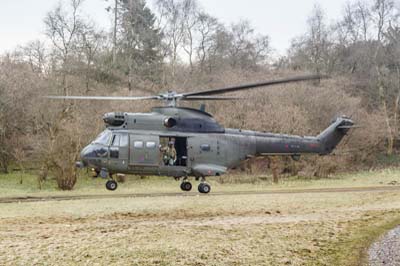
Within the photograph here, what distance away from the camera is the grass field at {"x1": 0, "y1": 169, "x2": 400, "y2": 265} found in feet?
48.8

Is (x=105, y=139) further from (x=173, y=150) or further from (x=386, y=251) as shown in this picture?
(x=386, y=251)

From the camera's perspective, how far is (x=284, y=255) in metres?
15.6

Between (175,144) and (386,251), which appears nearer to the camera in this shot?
(386,251)

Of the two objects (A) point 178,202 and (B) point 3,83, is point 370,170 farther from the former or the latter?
(B) point 3,83

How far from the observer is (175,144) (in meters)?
18.5

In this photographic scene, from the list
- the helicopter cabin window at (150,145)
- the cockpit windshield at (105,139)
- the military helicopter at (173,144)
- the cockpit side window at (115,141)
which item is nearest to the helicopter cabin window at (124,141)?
the military helicopter at (173,144)

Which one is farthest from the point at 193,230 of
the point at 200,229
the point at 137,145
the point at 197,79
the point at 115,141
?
the point at 197,79

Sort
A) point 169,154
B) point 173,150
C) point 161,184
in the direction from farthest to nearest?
point 161,184, point 173,150, point 169,154

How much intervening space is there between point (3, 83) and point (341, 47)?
37462mm

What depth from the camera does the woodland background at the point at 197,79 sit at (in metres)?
36.7

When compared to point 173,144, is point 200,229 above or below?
below

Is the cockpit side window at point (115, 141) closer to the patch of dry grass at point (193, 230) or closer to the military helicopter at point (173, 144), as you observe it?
the military helicopter at point (173, 144)

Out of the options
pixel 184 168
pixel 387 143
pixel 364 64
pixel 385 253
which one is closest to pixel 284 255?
pixel 385 253

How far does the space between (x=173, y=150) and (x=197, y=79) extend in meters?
30.9
